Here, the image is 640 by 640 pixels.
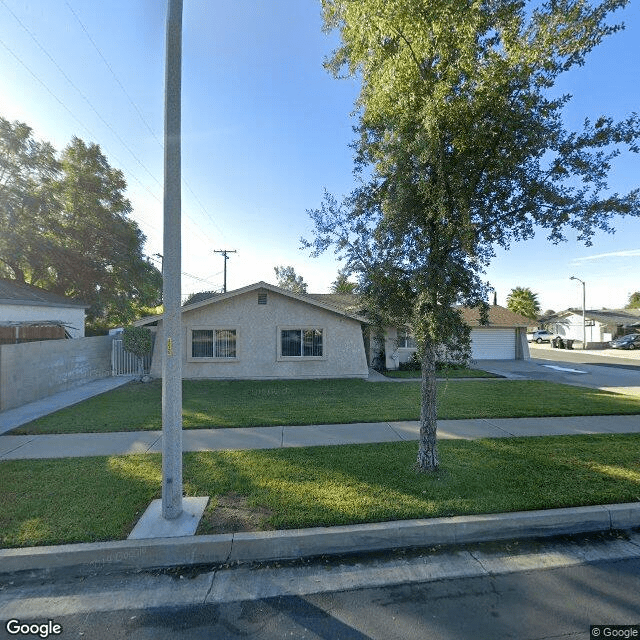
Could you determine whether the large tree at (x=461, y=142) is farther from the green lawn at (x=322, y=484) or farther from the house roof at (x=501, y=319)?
the house roof at (x=501, y=319)

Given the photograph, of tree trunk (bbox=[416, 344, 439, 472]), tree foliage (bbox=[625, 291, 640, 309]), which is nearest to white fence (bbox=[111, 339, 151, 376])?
tree trunk (bbox=[416, 344, 439, 472])

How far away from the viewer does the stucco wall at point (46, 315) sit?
39.9 ft

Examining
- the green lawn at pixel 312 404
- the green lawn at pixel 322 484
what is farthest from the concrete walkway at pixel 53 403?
the green lawn at pixel 322 484

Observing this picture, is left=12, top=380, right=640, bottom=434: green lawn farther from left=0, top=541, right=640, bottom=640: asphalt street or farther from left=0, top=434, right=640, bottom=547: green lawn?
left=0, top=541, right=640, bottom=640: asphalt street

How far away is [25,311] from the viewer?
1284 cm

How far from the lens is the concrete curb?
3.26m

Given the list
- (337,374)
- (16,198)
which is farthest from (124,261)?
(337,374)

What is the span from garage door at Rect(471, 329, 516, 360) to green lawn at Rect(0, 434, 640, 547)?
1640 cm

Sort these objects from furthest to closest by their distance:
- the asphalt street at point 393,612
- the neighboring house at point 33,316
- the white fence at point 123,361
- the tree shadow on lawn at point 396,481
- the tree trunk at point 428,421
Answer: the white fence at point 123,361
the neighboring house at point 33,316
the tree trunk at point 428,421
the tree shadow on lawn at point 396,481
the asphalt street at point 393,612

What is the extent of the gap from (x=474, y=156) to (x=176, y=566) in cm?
580

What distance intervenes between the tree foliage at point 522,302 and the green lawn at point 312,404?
37964 millimetres

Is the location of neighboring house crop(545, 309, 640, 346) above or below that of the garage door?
above

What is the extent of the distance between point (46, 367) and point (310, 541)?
1061 cm

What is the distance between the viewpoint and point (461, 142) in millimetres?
4555
